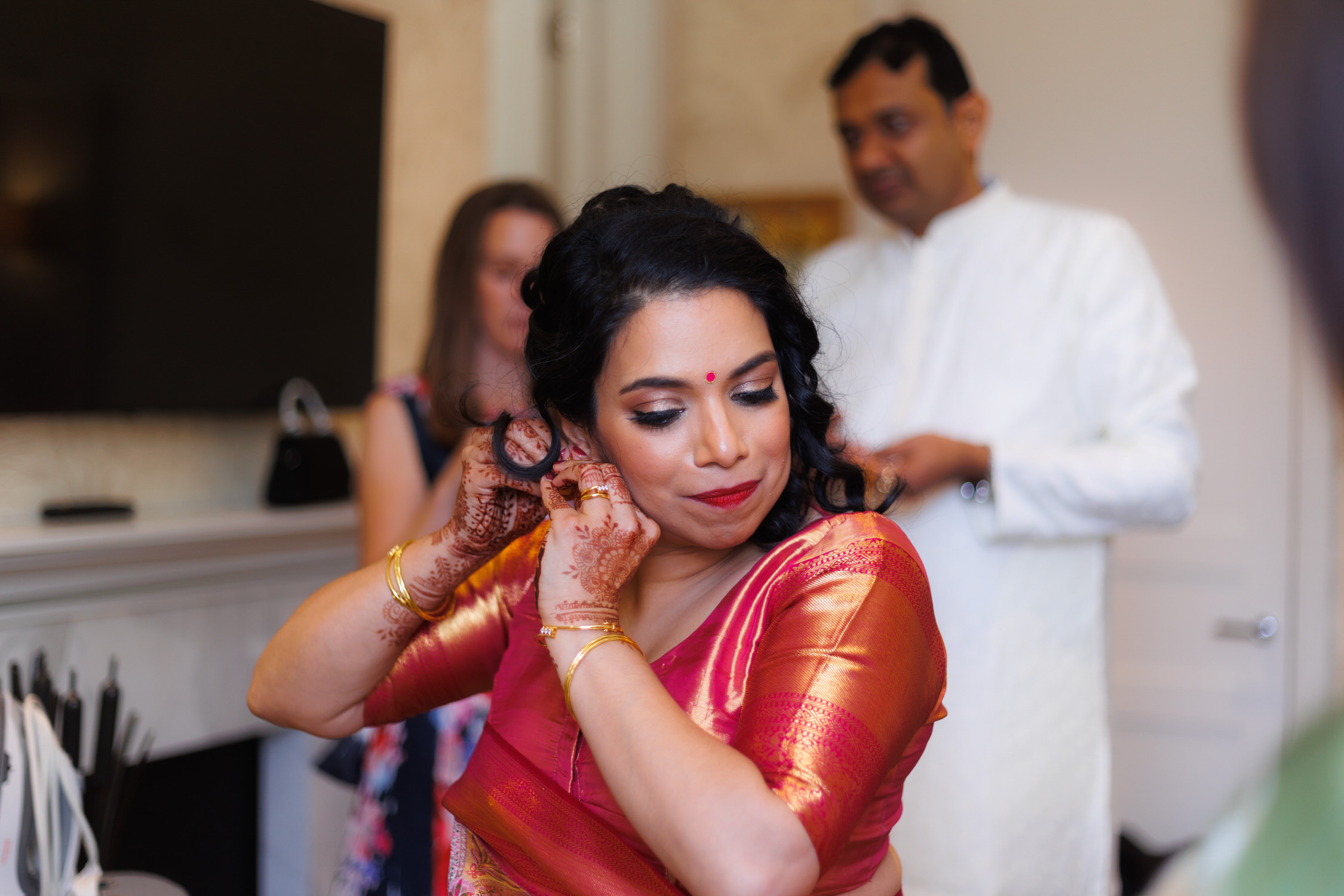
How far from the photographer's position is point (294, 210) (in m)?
2.60

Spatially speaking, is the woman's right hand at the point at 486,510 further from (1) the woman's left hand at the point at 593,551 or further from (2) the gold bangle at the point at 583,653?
(2) the gold bangle at the point at 583,653

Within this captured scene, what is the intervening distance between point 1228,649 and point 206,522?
8.53 feet

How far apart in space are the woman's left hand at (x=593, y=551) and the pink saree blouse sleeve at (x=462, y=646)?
30cm

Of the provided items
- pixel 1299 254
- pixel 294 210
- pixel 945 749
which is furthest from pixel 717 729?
pixel 294 210

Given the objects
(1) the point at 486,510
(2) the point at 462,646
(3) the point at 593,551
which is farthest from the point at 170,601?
(3) the point at 593,551

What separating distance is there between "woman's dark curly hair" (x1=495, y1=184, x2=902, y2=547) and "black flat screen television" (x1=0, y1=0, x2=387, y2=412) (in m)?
1.24

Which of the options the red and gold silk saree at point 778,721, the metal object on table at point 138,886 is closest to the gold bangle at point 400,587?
the red and gold silk saree at point 778,721

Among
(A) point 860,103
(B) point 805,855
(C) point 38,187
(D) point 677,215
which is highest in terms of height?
(A) point 860,103

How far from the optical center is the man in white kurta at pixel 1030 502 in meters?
2.08

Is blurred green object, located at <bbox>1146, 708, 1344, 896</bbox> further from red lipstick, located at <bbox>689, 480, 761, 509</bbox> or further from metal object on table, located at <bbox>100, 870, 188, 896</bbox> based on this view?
metal object on table, located at <bbox>100, 870, 188, 896</bbox>

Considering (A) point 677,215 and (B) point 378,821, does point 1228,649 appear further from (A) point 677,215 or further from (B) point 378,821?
(A) point 677,215

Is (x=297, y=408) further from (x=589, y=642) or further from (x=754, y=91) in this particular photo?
(x=754, y=91)

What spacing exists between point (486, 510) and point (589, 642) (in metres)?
0.30

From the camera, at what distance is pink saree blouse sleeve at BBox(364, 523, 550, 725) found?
144cm
